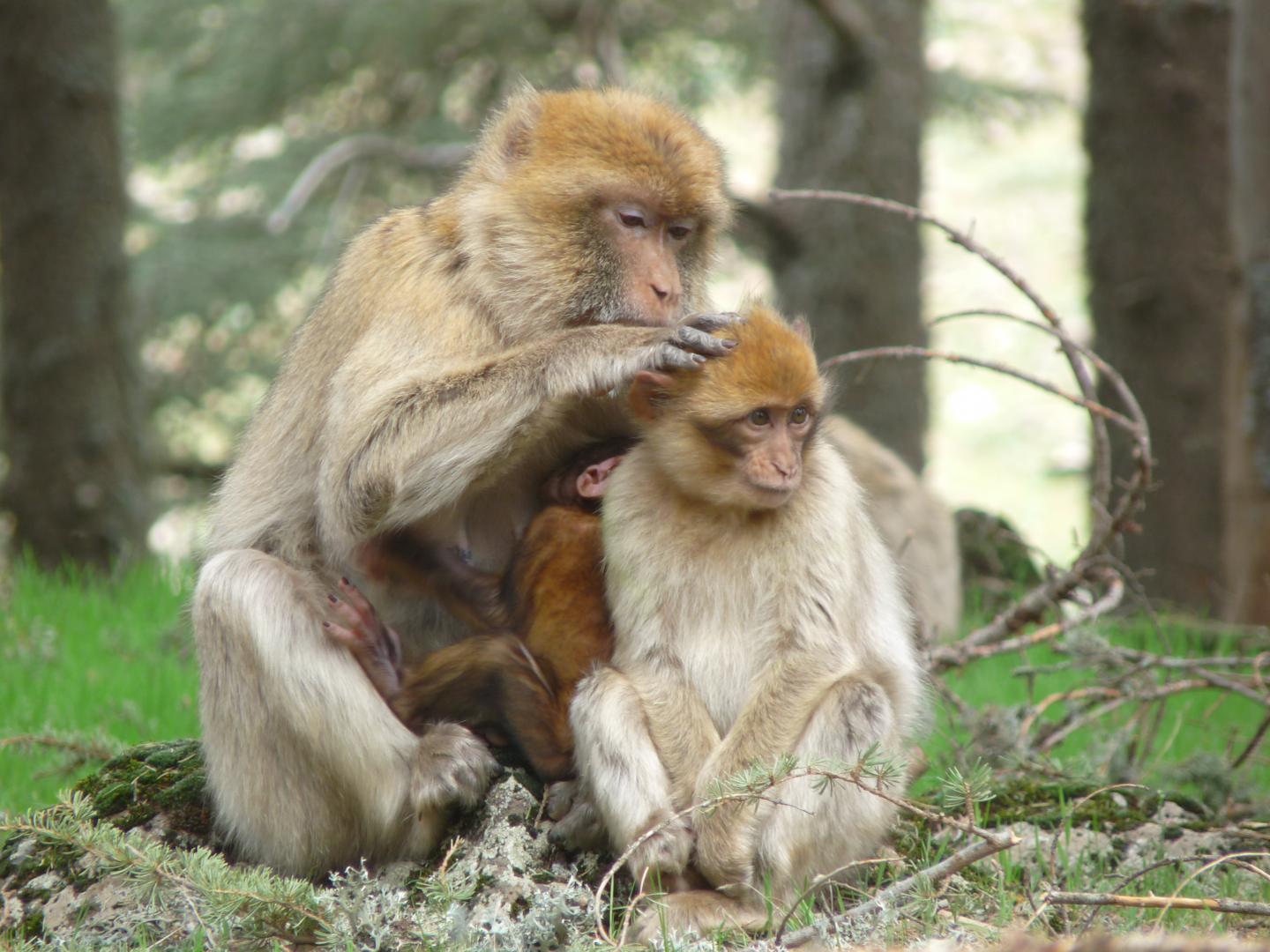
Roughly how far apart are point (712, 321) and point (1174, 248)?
6.33m

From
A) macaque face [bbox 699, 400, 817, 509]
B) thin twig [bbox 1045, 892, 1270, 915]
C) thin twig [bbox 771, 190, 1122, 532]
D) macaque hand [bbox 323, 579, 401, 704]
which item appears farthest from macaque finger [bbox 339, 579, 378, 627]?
thin twig [bbox 1045, 892, 1270, 915]

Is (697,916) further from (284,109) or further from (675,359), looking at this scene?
(284,109)

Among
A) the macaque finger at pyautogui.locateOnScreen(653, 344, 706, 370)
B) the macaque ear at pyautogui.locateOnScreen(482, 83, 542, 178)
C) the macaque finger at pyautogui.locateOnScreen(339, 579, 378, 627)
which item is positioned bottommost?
the macaque finger at pyautogui.locateOnScreen(339, 579, 378, 627)

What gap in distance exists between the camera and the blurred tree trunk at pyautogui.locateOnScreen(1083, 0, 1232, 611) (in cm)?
923

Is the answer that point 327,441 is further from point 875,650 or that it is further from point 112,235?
point 112,235

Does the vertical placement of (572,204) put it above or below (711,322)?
above

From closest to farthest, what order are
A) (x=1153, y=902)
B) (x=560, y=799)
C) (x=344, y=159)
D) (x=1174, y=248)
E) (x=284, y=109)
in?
(x=1153, y=902) < (x=560, y=799) < (x=1174, y=248) < (x=344, y=159) < (x=284, y=109)

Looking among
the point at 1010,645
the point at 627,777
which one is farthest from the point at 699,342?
the point at 1010,645

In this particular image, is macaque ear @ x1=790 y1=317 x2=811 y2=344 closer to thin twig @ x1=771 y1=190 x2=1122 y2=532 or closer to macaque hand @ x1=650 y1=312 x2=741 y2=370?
macaque hand @ x1=650 y1=312 x2=741 y2=370

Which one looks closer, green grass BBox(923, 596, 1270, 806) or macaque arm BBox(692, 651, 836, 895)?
macaque arm BBox(692, 651, 836, 895)

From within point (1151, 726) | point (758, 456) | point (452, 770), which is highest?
point (758, 456)

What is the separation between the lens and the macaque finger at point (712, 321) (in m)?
3.99

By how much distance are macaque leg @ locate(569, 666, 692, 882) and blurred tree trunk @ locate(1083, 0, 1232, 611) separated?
6.21 m

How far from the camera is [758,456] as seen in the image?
157 inches
